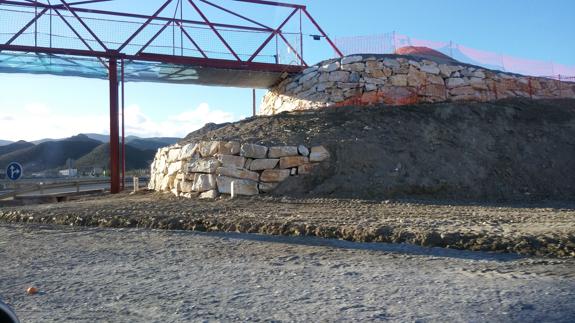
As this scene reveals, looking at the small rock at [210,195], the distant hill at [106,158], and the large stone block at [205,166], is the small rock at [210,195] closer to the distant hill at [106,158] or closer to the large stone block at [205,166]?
the large stone block at [205,166]

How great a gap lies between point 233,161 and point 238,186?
714mm

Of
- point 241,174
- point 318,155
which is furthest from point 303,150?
point 241,174

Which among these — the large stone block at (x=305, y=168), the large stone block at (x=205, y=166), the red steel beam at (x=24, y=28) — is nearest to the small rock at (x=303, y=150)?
the large stone block at (x=305, y=168)

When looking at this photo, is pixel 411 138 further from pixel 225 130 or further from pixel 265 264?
pixel 265 264

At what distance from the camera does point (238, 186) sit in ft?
41.0

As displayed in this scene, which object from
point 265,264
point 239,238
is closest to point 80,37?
point 239,238

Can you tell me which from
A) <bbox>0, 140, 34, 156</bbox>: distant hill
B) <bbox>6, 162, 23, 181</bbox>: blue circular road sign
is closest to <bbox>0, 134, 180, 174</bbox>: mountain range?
<bbox>0, 140, 34, 156</bbox>: distant hill

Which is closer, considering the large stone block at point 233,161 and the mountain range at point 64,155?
the large stone block at point 233,161

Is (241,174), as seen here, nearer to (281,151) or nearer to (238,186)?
(238,186)

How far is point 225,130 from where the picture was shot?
1536 centimetres

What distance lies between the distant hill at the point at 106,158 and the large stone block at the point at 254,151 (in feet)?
141

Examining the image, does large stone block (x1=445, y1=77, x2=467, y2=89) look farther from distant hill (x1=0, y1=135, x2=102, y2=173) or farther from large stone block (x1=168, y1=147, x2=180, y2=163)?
distant hill (x1=0, y1=135, x2=102, y2=173)

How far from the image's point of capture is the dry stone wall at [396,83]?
54.6 ft

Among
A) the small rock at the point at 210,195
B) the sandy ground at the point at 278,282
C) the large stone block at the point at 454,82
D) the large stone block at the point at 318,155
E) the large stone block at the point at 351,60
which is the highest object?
the large stone block at the point at 351,60
